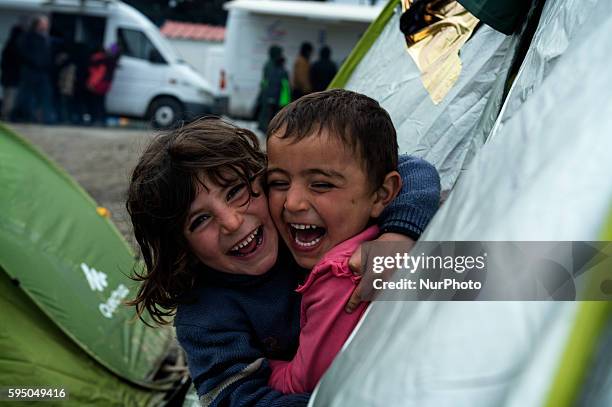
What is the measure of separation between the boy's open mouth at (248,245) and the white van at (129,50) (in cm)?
1064

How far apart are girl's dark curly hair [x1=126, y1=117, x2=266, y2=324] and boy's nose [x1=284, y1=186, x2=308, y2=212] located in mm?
160

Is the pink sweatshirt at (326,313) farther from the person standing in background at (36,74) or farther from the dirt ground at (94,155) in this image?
the person standing in background at (36,74)

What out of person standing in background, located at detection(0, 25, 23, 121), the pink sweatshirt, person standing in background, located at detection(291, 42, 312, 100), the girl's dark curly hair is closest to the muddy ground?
person standing in background, located at detection(0, 25, 23, 121)

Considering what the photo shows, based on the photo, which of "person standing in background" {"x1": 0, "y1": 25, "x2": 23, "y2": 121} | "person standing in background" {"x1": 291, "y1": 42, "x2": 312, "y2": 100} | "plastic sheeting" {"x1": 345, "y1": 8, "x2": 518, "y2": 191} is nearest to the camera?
"plastic sheeting" {"x1": 345, "y1": 8, "x2": 518, "y2": 191}

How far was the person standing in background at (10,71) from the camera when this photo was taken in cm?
1152

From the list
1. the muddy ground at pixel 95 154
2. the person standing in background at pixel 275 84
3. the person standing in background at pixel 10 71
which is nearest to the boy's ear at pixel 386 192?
the muddy ground at pixel 95 154

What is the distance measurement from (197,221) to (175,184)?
0.09 metres

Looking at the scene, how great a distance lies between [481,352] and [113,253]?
282 centimetres

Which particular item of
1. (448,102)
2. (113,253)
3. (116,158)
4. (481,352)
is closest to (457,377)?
(481,352)

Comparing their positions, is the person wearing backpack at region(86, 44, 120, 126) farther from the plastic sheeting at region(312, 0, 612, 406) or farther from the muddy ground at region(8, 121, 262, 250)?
the plastic sheeting at region(312, 0, 612, 406)

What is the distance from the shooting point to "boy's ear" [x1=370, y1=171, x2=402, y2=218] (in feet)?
4.74

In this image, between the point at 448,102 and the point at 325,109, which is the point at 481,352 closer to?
the point at 325,109

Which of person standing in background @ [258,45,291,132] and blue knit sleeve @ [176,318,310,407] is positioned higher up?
blue knit sleeve @ [176,318,310,407]

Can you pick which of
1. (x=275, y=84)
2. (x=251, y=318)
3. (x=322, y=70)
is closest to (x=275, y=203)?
(x=251, y=318)
